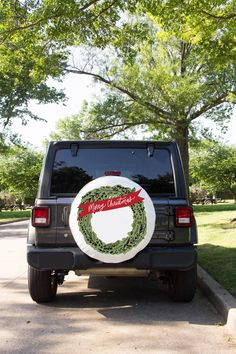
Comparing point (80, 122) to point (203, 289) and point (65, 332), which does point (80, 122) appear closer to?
point (203, 289)

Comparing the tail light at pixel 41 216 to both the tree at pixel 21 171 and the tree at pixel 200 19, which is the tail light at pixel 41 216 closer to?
the tree at pixel 200 19

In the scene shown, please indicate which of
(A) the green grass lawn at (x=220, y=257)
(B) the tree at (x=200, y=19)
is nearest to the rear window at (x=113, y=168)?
(A) the green grass lawn at (x=220, y=257)

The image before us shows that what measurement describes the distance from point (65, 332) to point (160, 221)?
1.70 meters

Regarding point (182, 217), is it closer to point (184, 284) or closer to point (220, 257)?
point (184, 284)

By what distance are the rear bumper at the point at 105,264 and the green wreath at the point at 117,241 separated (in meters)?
0.24

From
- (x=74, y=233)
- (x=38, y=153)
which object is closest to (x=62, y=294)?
(x=74, y=233)

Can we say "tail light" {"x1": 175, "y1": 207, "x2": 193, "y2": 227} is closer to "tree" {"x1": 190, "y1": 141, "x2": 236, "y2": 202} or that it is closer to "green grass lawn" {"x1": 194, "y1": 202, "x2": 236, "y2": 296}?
"green grass lawn" {"x1": 194, "y1": 202, "x2": 236, "y2": 296}

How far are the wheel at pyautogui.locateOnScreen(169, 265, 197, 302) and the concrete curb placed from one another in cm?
33

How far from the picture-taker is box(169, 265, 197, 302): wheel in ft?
20.0

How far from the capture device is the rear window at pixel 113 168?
19.4ft

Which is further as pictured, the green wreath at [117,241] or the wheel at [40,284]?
the wheel at [40,284]

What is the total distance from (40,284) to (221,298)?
2.28 metres

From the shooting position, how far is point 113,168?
6027mm

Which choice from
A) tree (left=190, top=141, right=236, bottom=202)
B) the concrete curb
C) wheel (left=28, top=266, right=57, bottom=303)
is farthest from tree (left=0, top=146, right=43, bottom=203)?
wheel (left=28, top=266, right=57, bottom=303)
